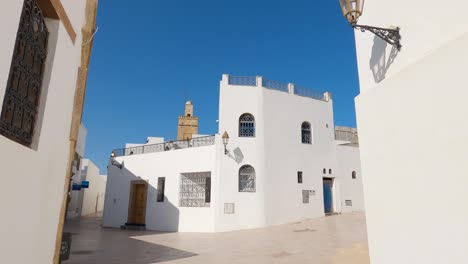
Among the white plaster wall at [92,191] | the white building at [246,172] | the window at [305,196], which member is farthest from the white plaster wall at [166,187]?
the white plaster wall at [92,191]

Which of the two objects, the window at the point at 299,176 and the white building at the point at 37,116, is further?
the window at the point at 299,176

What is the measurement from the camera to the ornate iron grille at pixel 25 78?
8.20ft

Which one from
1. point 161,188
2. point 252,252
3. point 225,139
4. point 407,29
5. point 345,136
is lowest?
point 252,252

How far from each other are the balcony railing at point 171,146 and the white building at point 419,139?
11.3 m

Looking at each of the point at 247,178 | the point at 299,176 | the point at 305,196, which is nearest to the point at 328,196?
the point at 305,196

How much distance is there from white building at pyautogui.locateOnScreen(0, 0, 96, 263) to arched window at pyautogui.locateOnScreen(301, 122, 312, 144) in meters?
13.5

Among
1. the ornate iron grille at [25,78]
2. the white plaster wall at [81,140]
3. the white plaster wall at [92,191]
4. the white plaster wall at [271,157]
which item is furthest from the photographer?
the white plaster wall at [92,191]

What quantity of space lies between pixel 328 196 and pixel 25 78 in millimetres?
15960

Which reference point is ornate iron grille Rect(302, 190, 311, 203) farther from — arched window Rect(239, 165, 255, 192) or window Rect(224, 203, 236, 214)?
window Rect(224, 203, 236, 214)

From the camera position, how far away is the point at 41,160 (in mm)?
2939

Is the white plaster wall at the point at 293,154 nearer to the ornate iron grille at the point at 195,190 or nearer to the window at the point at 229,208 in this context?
the window at the point at 229,208

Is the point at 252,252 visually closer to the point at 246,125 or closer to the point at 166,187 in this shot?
the point at 246,125

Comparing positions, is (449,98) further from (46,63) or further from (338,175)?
(338,175)

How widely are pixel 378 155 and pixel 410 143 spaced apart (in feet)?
1.61
